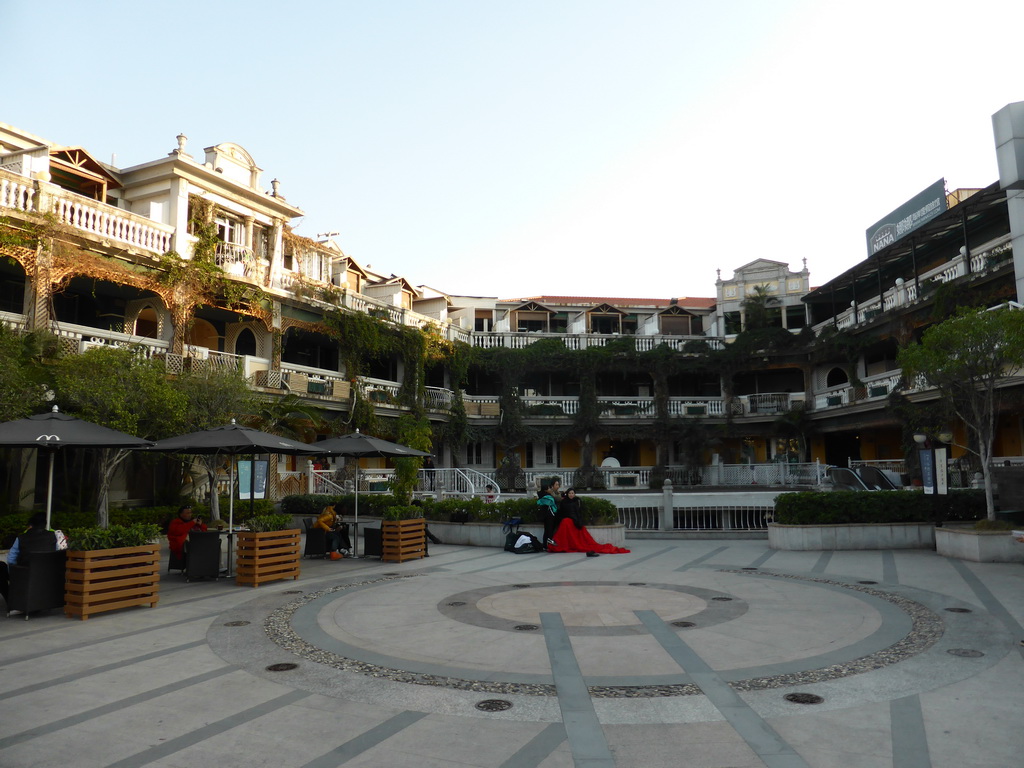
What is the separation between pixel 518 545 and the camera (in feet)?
52.2

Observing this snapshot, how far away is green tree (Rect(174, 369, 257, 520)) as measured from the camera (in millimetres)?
17531

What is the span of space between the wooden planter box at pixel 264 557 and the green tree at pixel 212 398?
250 inches

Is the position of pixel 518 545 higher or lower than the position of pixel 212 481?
lower

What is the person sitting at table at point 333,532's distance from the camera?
50.2ft

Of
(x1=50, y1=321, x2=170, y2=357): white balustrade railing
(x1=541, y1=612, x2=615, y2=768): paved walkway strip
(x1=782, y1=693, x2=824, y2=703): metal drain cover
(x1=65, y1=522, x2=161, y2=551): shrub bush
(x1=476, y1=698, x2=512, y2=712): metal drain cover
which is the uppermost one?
(x1=50, y1=321, x2=170, y2=357): white balustrade railing

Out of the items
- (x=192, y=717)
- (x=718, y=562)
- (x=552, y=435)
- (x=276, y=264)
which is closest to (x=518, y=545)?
(x=718, y=562)

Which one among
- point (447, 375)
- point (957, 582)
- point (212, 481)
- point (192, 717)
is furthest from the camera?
point (447, 375)

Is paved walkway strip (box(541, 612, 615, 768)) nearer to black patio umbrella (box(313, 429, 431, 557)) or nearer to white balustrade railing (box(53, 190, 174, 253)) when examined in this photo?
black patio umbrella (box(313, 429, 431, 557))

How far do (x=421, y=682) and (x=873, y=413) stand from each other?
27820 mm

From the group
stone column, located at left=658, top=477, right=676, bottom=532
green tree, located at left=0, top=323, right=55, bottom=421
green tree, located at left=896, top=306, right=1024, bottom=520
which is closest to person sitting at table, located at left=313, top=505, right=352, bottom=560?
green tree, located at left=0, top=323, right=55, bottom=421

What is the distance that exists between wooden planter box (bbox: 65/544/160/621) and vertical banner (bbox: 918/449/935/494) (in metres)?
14.6


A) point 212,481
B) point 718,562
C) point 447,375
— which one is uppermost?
point 447,375

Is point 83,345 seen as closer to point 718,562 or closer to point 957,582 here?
point 718,562

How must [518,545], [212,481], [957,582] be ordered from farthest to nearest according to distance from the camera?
[212,481], [518,545], [957,582]
